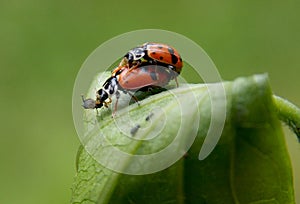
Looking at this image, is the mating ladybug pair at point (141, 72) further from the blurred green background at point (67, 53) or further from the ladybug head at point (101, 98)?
the blurred green background at point (67, 53)

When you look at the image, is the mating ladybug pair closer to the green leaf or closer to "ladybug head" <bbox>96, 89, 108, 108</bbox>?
"ladybug head" <bbox>96, 89, 108, 108</bbox>

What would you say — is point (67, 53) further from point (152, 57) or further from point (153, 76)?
point (153, 76)

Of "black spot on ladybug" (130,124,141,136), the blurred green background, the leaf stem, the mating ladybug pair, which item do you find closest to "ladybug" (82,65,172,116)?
the mating ladybug pair

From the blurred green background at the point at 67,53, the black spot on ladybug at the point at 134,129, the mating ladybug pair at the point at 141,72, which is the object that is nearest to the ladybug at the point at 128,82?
the mating ladybug pair at the point at 141,72

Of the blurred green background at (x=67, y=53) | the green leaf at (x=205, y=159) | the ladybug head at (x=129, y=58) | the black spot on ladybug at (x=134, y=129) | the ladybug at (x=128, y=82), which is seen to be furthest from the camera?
the blurred green background at (x=67, y=53)

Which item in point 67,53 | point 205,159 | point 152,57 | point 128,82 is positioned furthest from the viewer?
point 67,53

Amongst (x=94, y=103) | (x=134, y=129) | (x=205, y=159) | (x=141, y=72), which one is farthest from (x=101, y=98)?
(x=205, y=159)
